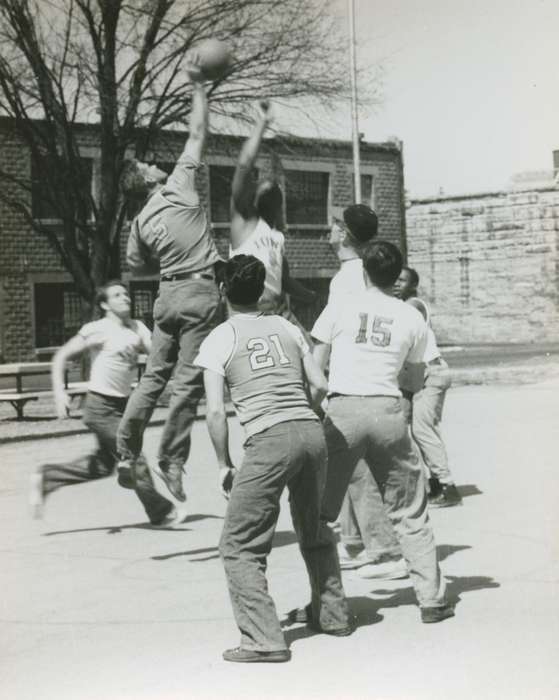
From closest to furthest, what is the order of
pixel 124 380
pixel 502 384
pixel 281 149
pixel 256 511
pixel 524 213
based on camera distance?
1. pixel 256 511
2. pixel 124 380
3. pixel 502 384
4. pixel 281 149
5. pixel 524 213

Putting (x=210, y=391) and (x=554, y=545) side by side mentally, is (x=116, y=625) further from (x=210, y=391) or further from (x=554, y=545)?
(x=554, y=545)

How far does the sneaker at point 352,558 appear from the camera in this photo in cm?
700

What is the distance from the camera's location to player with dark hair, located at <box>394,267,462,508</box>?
8.98m

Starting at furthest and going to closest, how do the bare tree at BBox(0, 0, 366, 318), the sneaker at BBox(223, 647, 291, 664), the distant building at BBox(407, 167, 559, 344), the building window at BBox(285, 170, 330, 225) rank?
the distant building at BBox(407, 167, 559, 344) < the building window at BBox(285, 170, 330, 225) < the bare tree at BBox(0, 0, 366, 318) < the sneaker at BBox(223, 647, 291, 664)

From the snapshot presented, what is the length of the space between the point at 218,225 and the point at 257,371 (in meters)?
29.3

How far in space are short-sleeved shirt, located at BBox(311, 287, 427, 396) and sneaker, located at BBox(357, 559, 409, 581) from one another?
4.27ft

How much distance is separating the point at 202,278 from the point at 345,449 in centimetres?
200

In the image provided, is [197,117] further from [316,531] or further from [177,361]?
[316,531]

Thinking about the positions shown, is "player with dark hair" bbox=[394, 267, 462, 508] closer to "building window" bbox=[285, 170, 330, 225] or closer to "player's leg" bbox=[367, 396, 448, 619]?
"player's leg" bbox=[367, 396, 448, 619]

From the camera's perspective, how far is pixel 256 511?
520 cm

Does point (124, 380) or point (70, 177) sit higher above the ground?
point (70, 177)

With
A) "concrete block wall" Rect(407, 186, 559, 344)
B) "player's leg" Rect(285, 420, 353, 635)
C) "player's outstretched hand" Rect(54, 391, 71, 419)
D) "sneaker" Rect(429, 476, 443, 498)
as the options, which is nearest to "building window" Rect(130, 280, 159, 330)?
"concrete block wall" Rect(407, 186, 559, 344)

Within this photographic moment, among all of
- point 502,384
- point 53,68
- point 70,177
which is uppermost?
point 53,68

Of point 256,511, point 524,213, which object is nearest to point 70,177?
point 256,511
